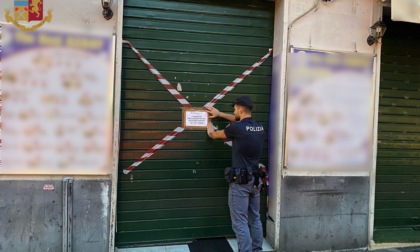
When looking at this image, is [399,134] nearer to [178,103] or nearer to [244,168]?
[244,168]

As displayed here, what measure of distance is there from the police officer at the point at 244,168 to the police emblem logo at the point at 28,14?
2.45 m

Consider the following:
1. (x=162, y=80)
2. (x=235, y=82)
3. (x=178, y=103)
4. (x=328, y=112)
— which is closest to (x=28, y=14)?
(x=162, y=80)

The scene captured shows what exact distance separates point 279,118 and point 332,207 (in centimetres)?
149

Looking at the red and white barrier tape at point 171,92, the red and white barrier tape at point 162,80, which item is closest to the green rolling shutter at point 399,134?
the red and white barrier tape at point 171,92

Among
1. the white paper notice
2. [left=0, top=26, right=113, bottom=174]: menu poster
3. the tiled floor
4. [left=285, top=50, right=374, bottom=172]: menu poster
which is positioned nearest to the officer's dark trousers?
the tiled floor

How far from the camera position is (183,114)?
447 centimetres

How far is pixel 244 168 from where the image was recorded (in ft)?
12.8

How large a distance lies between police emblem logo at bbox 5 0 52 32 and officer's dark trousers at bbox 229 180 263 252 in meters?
2.96

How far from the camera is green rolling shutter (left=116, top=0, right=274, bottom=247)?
170 inches

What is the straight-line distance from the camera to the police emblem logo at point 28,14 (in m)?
3.75

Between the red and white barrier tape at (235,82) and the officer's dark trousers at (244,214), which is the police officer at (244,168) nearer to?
the officer's dark trousers at (244,214)

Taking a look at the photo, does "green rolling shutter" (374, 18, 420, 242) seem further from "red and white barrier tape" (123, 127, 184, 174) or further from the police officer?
"red and white barrier tape" (123, 127, 184, 174)

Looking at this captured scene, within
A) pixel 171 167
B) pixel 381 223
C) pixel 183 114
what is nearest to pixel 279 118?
pixel 183 114

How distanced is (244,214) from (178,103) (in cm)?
170
